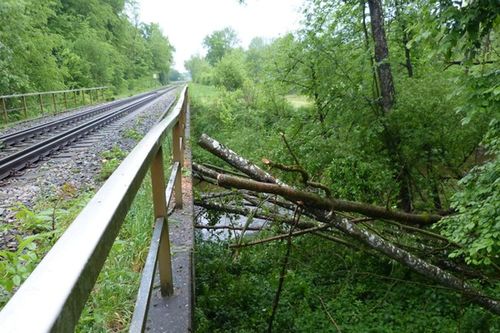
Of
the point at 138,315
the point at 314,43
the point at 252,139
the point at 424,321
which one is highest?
the point at 314,43

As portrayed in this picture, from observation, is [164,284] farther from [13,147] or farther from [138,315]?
[13,147]

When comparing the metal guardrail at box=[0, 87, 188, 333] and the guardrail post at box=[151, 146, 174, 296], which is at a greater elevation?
the metal guardrail at box=[0, 87, 188, 333]

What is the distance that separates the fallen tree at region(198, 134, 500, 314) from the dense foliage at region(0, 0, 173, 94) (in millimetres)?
16258

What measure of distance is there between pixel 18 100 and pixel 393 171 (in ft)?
57.5

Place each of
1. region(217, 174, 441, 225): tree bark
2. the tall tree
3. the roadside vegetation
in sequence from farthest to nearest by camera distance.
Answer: the tall tree, the roadside vegetation, region(217, 174, 441, 225): tree bark

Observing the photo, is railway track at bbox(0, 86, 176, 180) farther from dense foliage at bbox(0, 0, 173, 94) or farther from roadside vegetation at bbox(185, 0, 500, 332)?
dense foliage at bbox(0, 0, 173, 94)

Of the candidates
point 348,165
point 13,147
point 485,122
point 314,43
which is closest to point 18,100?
point 13,147

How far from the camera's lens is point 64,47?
104ft

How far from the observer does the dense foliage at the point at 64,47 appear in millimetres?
18531

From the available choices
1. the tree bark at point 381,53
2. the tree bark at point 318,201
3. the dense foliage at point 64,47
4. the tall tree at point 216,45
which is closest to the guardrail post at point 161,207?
the tree bark at point 318,201

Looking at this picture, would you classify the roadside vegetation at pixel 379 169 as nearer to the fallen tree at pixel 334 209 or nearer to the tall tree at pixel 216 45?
the fallen tree at pixel 334 209

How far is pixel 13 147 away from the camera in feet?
31.9

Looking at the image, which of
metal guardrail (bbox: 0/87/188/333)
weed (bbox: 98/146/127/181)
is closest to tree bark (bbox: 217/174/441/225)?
metal guardrail (bbox: 0/87/188/333)

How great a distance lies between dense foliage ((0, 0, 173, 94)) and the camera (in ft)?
60.8
